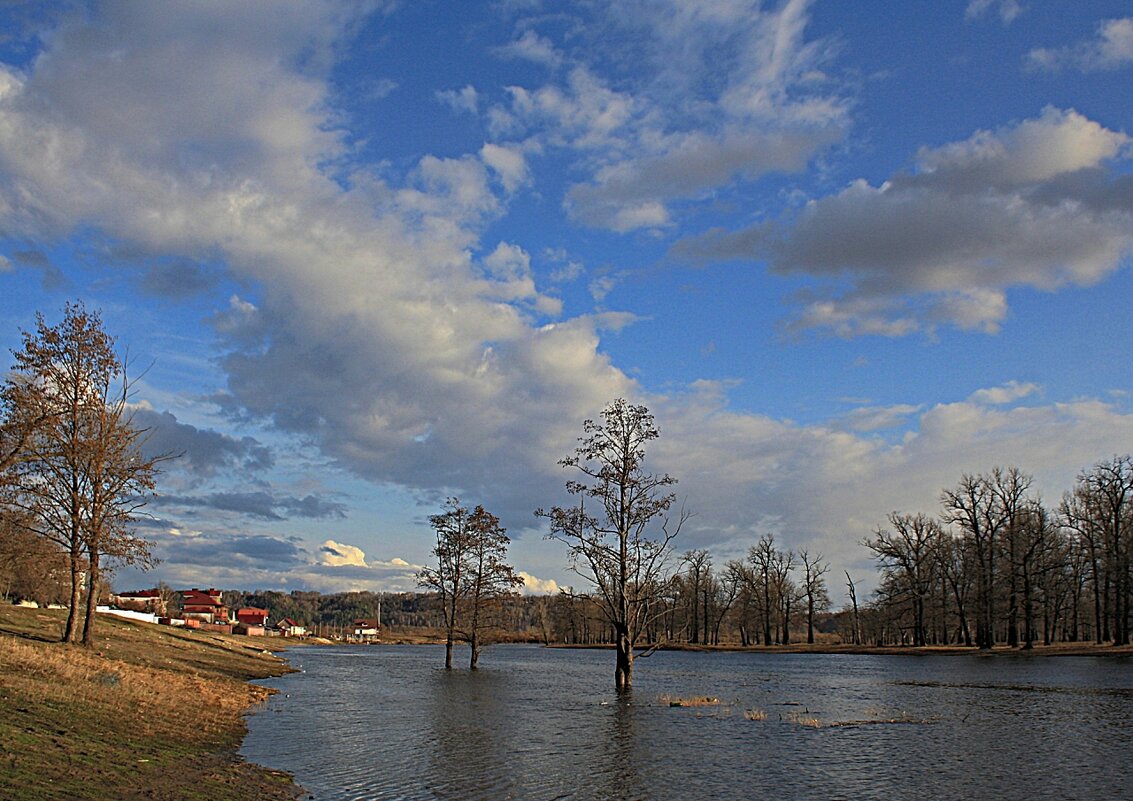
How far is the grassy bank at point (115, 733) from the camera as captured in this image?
14445mm

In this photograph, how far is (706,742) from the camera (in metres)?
27.2

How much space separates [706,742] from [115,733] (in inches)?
690

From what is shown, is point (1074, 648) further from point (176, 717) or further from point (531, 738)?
point (176, 717)

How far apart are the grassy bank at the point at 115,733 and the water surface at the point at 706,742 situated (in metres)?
1.66

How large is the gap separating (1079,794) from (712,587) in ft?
427

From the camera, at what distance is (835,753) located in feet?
83.1

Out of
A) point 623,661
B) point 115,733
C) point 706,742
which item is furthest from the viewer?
point 623,661

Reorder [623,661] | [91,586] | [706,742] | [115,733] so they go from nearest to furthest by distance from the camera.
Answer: [115,733] → [706,742] → [91,586] → [623,661]

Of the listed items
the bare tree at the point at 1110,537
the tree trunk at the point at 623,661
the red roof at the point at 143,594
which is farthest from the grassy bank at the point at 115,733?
the red roof at the point at 143,594

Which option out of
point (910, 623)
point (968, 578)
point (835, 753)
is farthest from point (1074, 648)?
point (835, 753)

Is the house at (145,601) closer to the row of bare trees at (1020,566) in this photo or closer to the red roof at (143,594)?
the red roof at (143,594)

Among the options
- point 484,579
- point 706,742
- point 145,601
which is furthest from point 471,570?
point 145,601

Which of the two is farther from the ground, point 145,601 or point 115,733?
point 115,733

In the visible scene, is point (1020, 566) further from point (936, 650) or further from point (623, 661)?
point (623, 661)
